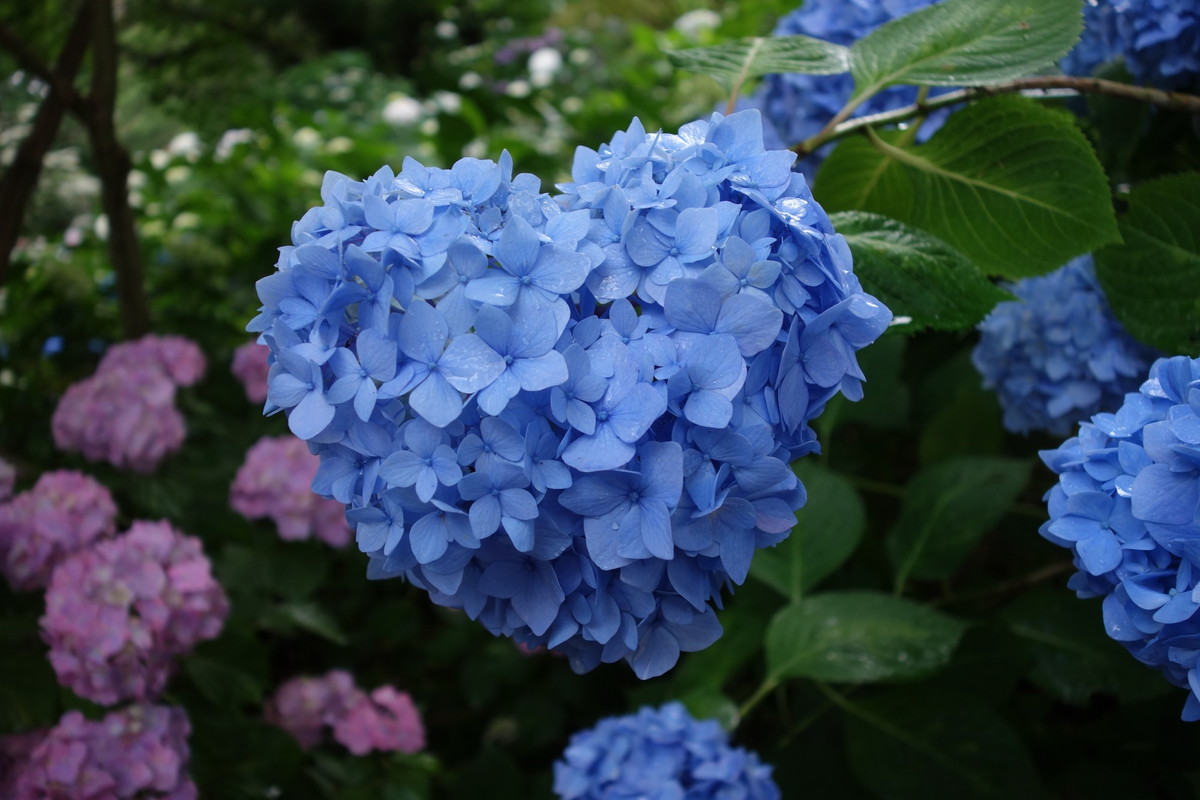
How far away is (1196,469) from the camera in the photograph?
17.6 inches

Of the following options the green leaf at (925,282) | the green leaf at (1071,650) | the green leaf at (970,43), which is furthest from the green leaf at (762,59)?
the green leaf at (1071,650)

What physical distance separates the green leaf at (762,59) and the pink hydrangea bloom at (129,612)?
24.1 inches

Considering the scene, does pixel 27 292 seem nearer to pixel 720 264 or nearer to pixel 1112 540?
pixel 720 264

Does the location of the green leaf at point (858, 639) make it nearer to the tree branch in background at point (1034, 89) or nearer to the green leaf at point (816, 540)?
the green leaf at point (816, 540)

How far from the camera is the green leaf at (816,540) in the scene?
0.97 m

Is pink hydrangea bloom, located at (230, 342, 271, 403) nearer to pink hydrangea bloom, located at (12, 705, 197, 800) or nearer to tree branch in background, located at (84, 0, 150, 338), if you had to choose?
tree branch in background, located at (84, 0, 150, 338)

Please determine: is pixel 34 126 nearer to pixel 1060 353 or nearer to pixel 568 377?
pixel 568 377

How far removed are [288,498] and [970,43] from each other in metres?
0.79

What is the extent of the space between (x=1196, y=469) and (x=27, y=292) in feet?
4.10

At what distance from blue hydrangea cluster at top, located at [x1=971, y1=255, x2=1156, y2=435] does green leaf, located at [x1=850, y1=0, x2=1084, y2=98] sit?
231 mm

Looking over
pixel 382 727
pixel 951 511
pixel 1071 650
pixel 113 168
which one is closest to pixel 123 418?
pixel 113 168

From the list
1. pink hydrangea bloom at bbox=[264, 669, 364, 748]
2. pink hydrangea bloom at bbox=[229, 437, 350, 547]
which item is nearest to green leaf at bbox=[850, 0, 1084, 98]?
pink hydrangea bloom at bbox=[229, 437, 350, 547]

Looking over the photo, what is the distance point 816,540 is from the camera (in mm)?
984

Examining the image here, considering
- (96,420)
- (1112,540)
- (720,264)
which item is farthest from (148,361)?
(1112,540)
